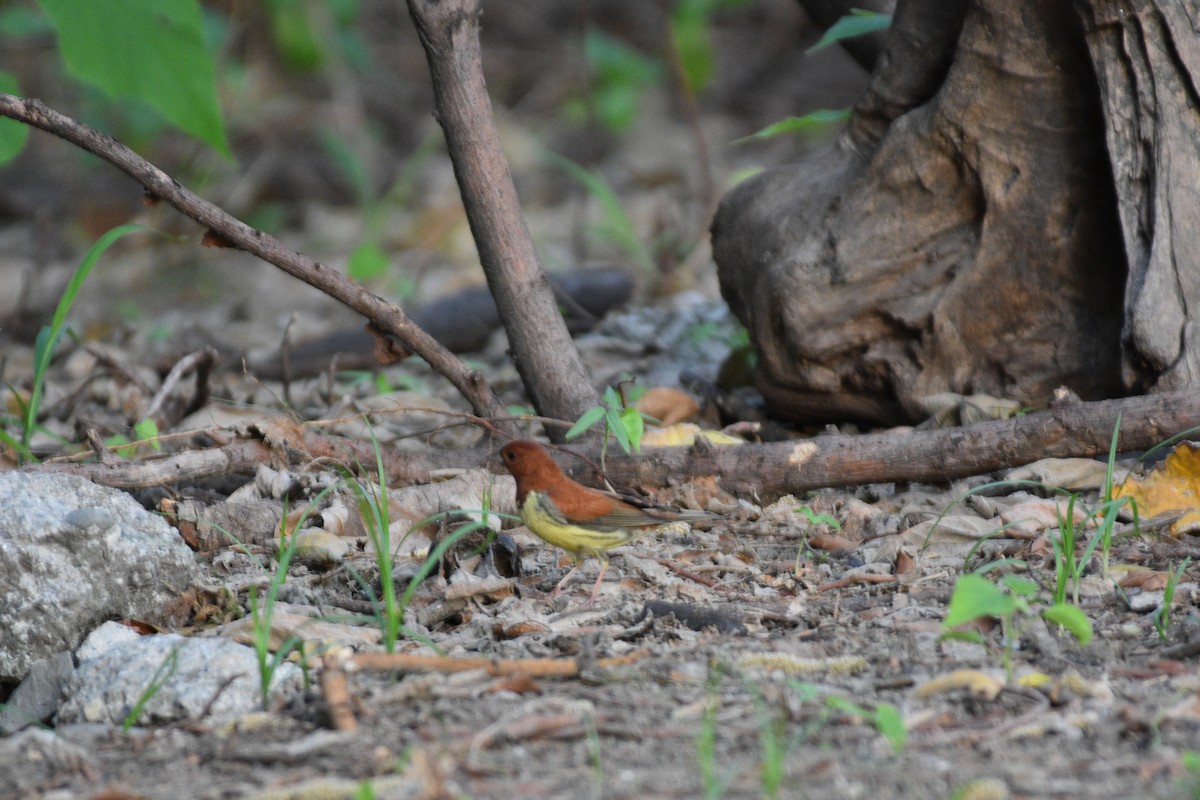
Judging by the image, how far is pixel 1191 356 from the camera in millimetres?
3584

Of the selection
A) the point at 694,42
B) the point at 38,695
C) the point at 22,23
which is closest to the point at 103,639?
the point at 38,695

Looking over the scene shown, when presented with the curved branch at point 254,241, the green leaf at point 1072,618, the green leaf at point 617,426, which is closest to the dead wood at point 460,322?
the curved branch at point 254,241

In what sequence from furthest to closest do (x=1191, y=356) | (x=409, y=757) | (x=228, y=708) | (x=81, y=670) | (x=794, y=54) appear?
1. (x=794, y=54)
2. (x=1191, y=356)
3. (x=81, y=670)
4. (x=228, y=708)
5. (x=409, y=757)

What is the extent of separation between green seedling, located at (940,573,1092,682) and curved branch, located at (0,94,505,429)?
70.9 inches

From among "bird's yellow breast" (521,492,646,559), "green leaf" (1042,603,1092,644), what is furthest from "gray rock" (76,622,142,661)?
"green leaf" (1042,603,1092,644)

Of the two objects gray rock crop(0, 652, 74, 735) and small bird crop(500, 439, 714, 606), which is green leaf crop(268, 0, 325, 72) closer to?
small bird crop(500, 439, 714, 606)

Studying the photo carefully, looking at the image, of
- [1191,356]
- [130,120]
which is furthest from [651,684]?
[130,120]

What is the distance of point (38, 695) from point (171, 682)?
1.37 ft

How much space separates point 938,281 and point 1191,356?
927 millimetres

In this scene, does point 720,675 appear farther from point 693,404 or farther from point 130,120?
point 130,120

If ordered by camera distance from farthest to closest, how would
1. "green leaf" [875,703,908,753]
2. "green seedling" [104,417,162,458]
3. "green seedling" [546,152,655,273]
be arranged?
1. "green seedling" [546,152,655,273]
2. "green seedling" [104,417,162,458]
3. "green leaf" [875,703,908,753]

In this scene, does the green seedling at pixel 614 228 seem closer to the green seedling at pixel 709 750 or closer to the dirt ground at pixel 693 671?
the dirt ground at pixel 693 671

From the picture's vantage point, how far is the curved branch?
11.4ft

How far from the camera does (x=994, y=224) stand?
162 inches
